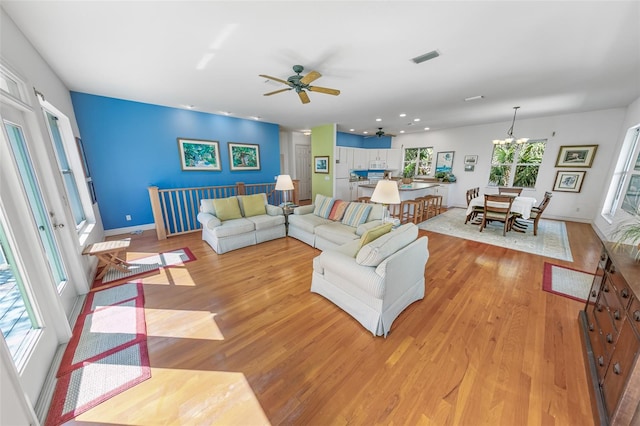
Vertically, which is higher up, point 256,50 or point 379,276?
point 256,50

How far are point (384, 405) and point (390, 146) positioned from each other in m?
8.92

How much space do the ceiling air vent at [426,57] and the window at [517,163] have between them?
574 centimetres

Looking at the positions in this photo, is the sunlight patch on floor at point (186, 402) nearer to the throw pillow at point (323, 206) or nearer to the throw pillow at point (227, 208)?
the throw pillow at point (227, 208)

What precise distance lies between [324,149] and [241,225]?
12.9ft

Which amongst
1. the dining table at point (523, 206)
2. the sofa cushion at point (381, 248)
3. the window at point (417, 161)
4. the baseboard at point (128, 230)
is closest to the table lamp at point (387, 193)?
the sofa cushion at point (381, 248)

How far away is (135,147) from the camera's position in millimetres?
4395

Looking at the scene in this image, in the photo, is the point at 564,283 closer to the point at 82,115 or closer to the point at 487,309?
the point at 487,309

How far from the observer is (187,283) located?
2.77 m

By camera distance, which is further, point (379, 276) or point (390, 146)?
point (390, 146)

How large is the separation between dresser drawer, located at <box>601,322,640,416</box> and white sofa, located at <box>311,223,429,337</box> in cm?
125

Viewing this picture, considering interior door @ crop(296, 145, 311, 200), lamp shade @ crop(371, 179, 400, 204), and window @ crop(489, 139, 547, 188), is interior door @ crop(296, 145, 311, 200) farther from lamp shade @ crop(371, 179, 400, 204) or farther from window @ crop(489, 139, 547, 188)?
window @ crop(489, 139, 547, 188)

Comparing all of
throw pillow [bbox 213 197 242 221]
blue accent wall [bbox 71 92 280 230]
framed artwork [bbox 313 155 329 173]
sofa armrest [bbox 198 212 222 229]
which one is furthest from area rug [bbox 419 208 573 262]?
blue accent wall [bbox 71 92 280 230]

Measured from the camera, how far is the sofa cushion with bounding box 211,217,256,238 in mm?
3564

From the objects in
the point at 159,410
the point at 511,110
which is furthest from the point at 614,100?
the point at 159,410
